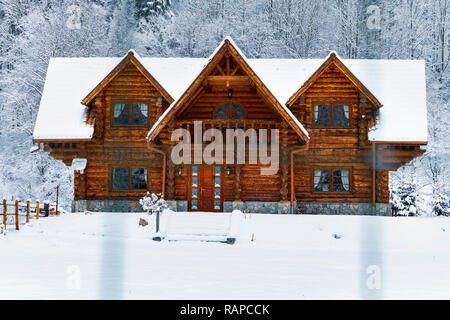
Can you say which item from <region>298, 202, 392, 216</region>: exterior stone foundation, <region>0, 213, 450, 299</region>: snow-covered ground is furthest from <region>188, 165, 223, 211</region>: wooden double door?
<region>298, 202, 392, 216</region>: exterior stone foundation

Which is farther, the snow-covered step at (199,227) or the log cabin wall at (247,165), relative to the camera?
the log cabin wall at (247,165)

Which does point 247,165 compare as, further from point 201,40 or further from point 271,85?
point 201,40

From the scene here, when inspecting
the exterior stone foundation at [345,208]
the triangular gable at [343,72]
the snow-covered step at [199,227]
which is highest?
the triangular gable at [343,72]

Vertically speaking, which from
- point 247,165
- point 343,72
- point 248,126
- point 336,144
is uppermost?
point 343,72

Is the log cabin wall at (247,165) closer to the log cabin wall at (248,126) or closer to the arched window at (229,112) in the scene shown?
the log cabin wall at (248,126)

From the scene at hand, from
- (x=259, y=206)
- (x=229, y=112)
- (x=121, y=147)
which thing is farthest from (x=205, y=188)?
(x=121, y=147)

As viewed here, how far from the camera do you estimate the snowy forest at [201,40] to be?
30688mm

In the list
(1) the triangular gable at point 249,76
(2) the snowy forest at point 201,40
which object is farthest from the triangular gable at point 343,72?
(2) the snowy forest at point 201,40

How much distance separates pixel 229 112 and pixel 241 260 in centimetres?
1012

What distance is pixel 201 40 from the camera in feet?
121

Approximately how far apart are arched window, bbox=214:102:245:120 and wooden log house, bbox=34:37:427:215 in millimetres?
46

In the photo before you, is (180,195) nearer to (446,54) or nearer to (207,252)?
(207,252)

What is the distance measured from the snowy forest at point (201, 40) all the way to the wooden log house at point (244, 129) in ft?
14.4
